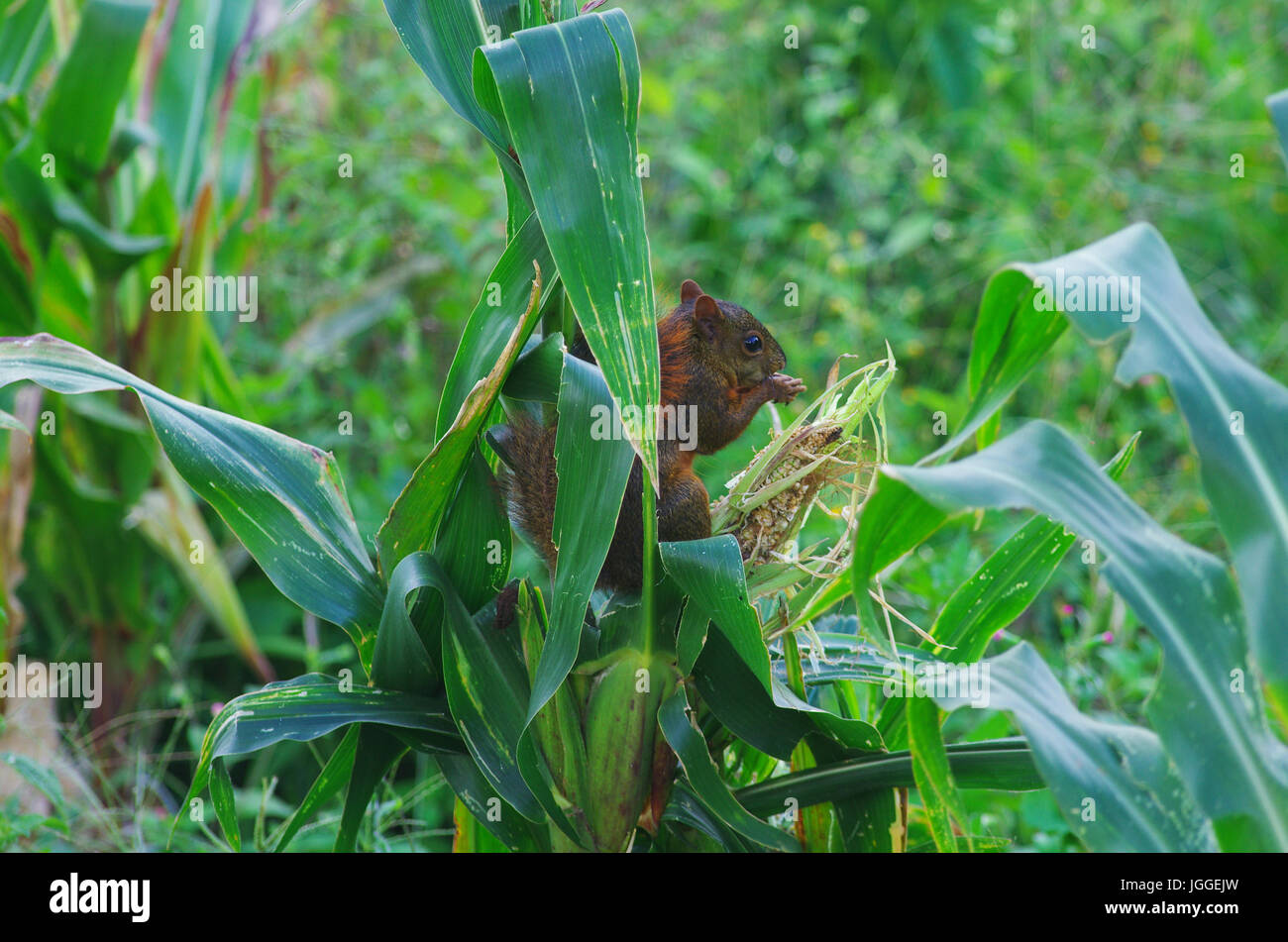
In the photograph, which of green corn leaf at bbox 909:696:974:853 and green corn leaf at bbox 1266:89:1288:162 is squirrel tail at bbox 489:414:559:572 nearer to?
A: green corn leaf at bbox 909:696:974:853

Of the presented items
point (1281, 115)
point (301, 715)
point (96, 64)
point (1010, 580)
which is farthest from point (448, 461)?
point (96, 64)

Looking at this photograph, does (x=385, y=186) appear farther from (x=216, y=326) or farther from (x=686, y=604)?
(x=686, y=604)

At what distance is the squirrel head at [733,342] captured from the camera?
7.10 ft

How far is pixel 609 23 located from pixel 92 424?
2312mm

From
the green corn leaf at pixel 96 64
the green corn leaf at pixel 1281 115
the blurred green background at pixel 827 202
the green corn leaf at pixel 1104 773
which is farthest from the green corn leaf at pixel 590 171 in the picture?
the blurred green background at pixel 827 202

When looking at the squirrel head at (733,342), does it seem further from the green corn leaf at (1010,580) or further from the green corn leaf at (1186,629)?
the green corn leaf at (1186,629)

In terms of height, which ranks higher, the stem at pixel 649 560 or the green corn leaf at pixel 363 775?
the stem at pixel 649 560

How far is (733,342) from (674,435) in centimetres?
45

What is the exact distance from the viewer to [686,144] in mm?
4742

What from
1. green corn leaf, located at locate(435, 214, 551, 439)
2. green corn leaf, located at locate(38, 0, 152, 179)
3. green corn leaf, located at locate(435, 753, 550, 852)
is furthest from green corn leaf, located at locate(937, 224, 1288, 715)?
green corn leaf, located at locate(38, 0, 152, 179)

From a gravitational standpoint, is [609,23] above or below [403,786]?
above

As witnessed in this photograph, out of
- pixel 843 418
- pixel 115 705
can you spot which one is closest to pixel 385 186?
pixel 115 705

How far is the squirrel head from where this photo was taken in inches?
85.2

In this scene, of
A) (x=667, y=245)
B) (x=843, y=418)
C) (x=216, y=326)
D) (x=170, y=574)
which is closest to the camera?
(x=843, y=418)
